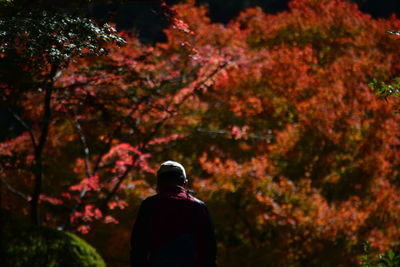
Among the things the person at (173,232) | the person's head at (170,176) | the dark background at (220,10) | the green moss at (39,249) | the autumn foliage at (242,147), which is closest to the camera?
the person at (173,232)

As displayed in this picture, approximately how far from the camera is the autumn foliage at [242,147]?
826 centimetres

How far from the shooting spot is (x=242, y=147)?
11258 millimetres

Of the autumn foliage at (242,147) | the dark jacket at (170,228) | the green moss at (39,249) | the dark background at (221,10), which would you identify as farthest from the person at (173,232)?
the dark background at (221,10)

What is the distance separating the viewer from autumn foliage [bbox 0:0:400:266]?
27.1ft

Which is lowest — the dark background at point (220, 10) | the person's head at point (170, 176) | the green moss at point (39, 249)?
the dark background at point (220, 10)

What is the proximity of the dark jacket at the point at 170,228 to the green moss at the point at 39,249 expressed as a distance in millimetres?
3327

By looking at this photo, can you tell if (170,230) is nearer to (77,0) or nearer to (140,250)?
(140,250)

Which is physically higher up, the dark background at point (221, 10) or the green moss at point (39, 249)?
the green moss at point (39, 249)

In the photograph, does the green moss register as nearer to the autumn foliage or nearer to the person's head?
the autumn foliage

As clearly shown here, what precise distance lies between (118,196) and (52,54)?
21.4 ft

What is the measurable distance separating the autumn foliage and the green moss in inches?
38.0

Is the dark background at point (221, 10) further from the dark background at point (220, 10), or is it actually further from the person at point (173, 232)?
the person at point (173, 232)

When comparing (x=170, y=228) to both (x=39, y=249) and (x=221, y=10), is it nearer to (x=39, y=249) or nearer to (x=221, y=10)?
(x=39, y=249)

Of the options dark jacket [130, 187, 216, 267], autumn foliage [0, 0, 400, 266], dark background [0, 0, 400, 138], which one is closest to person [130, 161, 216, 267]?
dark jacket [130, 187, 216, 267]
